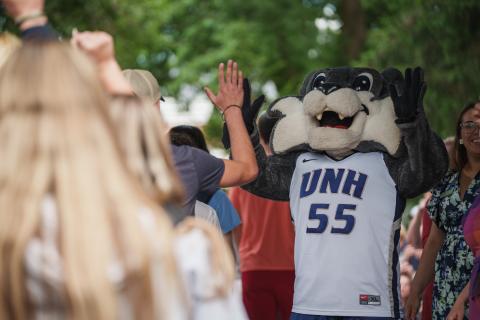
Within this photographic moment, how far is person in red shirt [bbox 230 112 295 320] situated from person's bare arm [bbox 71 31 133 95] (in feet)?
13.8

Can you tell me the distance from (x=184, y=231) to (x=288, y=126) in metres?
3.52

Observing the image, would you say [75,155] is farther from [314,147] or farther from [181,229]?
[314,147]

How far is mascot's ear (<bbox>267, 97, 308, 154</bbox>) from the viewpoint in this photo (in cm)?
645

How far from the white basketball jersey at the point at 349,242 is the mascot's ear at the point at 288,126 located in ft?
1.23

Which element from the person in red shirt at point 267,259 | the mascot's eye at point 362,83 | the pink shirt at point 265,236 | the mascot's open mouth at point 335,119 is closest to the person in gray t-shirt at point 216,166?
the mascot's open mouth at point 335,119

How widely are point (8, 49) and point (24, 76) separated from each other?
44.5 inches

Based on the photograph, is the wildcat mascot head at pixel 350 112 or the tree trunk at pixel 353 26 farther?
the tree trunk at pixel 353 26

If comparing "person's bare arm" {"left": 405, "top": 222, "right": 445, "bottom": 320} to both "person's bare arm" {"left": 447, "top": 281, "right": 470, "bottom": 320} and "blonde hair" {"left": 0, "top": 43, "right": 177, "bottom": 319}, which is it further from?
"blonde hair" {"left": 0, "top": 43, "right": 177, "bottom": 319}

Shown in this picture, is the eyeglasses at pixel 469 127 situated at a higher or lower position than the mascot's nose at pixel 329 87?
lower

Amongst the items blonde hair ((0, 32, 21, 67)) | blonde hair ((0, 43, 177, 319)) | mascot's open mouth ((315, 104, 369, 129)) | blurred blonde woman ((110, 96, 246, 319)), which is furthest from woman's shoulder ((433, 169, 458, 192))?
blonde hair ((0, 43, 177, 319))

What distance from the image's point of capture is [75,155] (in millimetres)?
2822

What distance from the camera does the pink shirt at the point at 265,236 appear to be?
8055 mm

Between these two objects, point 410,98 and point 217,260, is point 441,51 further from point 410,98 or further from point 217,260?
point 217,260

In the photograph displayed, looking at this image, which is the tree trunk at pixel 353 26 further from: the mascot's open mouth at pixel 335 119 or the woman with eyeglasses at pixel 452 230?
the mascot's open mouth at pixel 335 119
